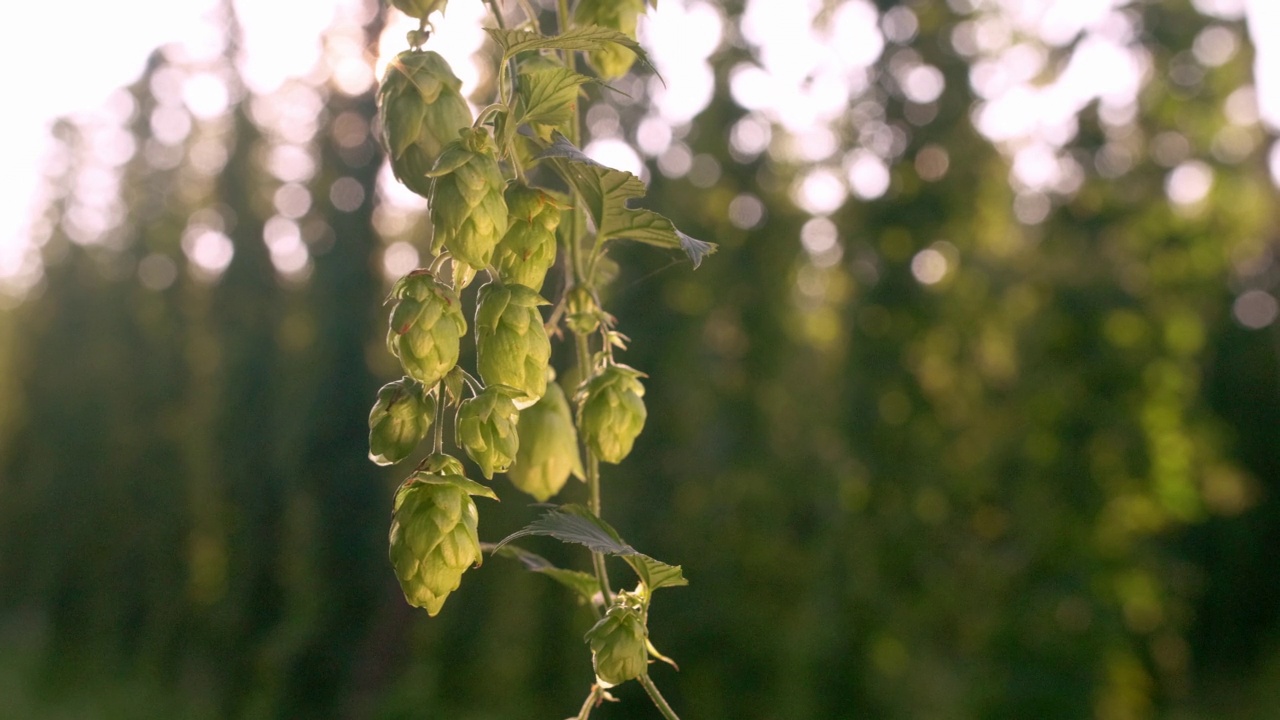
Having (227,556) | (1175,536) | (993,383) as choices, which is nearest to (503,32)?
(993,383)

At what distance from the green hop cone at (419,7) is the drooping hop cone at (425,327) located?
13 cm

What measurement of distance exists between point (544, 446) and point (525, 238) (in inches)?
5.9

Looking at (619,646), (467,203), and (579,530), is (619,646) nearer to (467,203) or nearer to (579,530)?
(579,530)

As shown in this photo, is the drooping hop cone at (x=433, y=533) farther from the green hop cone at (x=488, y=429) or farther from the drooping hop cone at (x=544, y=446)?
the drooping hop cone at (x=544, y=446)

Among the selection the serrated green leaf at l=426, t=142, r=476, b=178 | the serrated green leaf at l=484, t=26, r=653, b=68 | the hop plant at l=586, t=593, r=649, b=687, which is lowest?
the hop plant at l=586, t=593, r=649, b=687

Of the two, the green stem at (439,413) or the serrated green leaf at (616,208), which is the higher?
the serrated green leaf at (616,208)

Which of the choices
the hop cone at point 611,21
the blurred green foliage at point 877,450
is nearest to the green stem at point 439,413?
the hop cone at point 611,21

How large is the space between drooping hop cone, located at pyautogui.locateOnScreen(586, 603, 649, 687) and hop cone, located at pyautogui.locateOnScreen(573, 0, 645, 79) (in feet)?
1.01

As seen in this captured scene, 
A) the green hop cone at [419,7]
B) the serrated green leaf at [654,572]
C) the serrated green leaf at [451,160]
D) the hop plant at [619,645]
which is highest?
the green hop cone at [419,7]

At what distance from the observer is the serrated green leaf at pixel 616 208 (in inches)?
18.1

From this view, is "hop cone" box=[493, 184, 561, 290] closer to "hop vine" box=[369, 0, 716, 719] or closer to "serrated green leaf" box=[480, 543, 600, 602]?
"hop vine" box=[369, 0, 716, 719]

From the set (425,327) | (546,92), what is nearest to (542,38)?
(546,92)

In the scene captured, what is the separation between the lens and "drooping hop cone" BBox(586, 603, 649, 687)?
47cm

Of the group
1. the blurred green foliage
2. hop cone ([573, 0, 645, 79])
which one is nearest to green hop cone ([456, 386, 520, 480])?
hop cone ([573, 0, 645, 79])
